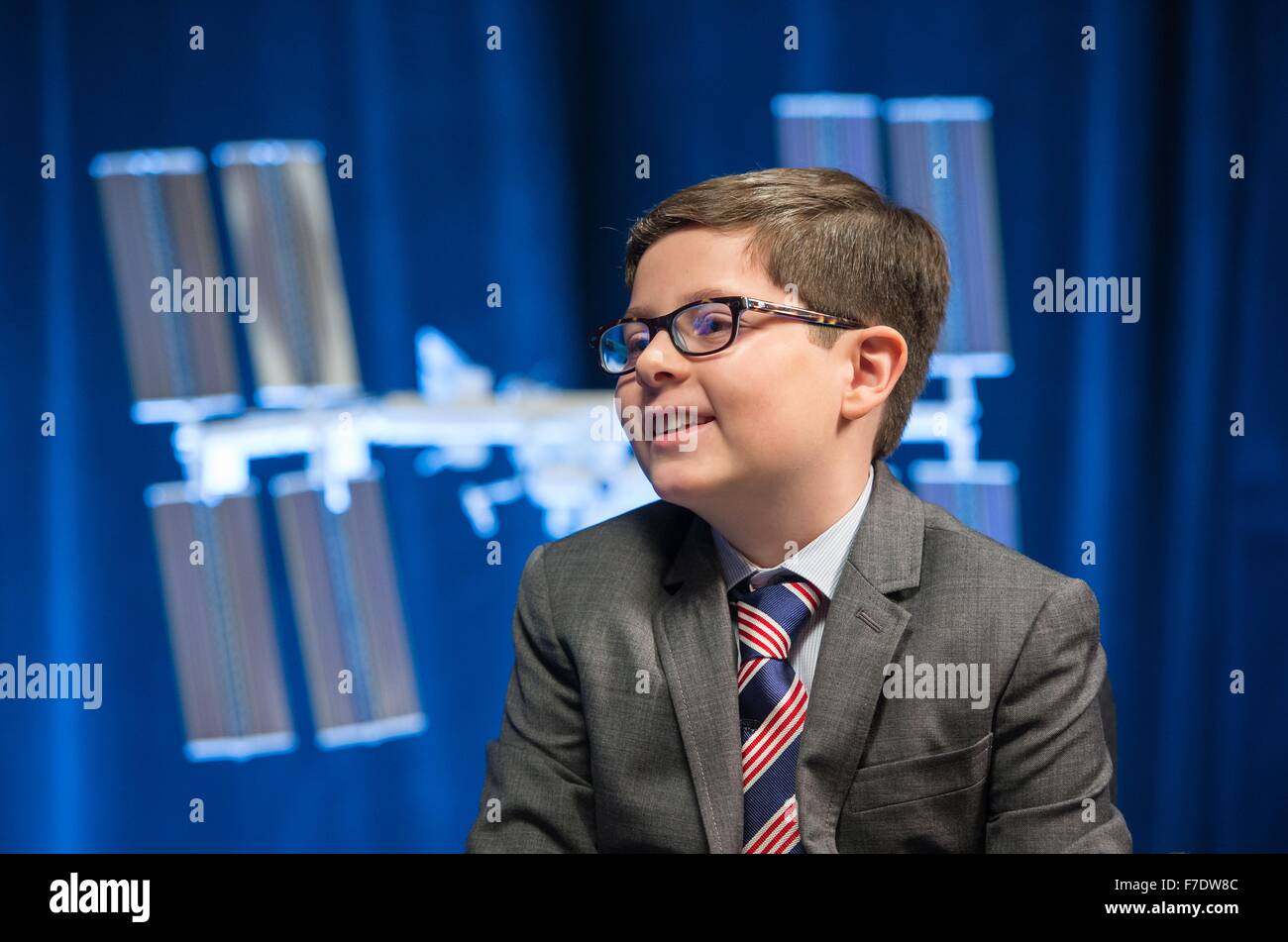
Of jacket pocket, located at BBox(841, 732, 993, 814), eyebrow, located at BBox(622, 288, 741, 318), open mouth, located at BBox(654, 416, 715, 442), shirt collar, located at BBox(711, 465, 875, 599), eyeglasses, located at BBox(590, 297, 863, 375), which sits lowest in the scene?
jacket pocket, located at BBox(841, 732, 993, 814)

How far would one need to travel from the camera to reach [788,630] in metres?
1.15

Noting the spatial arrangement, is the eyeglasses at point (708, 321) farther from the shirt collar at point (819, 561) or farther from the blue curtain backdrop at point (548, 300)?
the blue curtain backdrop at point (548, 300)

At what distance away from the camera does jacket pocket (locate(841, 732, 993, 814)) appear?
108 centimetres

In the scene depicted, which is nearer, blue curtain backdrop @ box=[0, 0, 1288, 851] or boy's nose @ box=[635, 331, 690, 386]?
boy's nose @ box=[635, 331, 690, 386]

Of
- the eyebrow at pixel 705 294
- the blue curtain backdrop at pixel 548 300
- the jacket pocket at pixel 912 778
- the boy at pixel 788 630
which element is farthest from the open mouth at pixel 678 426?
the blue curtain backdrop at pixel 548 300

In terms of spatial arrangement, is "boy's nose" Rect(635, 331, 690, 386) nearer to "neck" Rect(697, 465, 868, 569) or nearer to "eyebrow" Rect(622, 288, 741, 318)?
"eyebrow" Rect(622, 288, 741, 318)

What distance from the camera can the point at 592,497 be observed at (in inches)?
82.4

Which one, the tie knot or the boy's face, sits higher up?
the boy's face

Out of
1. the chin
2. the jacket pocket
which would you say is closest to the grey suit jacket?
the jacket pocket

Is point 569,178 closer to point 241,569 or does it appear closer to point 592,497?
point 592,497

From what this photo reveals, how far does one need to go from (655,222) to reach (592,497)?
3.16 feet

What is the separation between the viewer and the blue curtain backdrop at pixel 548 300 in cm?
204

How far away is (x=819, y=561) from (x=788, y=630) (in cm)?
8
